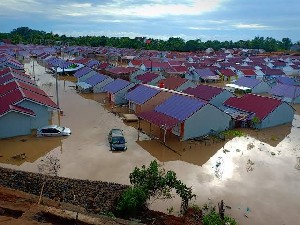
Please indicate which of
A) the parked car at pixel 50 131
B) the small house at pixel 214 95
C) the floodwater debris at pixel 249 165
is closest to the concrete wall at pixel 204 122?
the floodwater debris at pixel 249 165

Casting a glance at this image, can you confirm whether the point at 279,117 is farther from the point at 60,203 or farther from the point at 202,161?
the point at 60,203

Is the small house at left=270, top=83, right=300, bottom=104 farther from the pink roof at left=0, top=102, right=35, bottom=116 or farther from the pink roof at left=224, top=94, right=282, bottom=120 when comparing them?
the pink roof at left=0, top=102, right=35, bottom=116

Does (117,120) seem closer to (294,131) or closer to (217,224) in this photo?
(294,131)

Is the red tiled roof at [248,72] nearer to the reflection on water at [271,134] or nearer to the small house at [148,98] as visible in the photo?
the reflection on water at [271,134]

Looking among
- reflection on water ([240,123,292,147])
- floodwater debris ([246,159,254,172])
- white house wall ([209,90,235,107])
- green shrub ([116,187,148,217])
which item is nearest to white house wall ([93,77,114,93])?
white house wall ([209,90,235,107])

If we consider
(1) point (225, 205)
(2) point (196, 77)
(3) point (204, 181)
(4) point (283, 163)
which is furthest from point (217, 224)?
(2) point (196, 77)

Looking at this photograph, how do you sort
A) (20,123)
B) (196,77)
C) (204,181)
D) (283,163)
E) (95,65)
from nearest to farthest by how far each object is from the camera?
(204,181) < (283,163) < (20,123) < (196,77) < (95,65)
